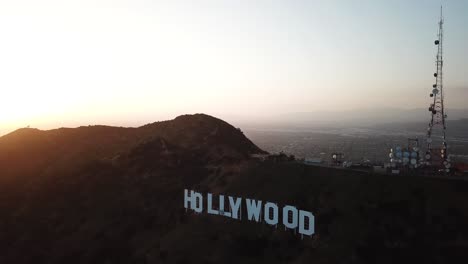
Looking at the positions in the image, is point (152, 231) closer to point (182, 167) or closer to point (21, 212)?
point (182, 167)

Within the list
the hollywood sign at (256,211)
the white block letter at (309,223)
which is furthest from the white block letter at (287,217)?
the white block letter at (309,223)

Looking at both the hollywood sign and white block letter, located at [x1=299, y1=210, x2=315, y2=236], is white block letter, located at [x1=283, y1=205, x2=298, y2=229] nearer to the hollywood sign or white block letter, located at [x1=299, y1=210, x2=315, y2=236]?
the hollywood sign

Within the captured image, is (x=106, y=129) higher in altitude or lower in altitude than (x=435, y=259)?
higher

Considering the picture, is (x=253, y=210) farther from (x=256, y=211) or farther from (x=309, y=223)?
(x=309, y=223)

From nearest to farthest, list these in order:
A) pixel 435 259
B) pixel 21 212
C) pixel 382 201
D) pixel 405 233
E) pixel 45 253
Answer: pixel 435 259
pixel 405 233
pixel 382 201
pixel 45 253
pixel 21 212

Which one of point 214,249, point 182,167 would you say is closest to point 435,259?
point 214,249
